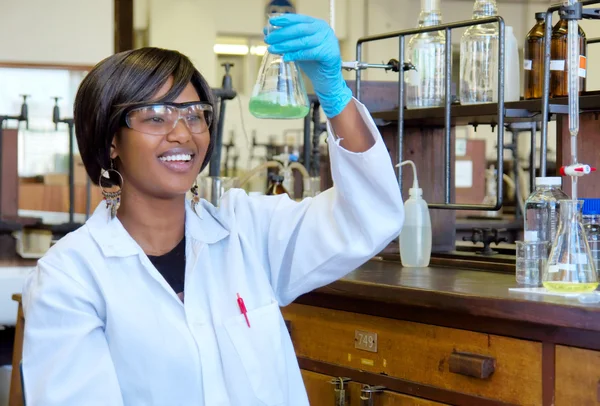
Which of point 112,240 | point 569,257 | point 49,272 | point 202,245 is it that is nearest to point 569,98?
point 569,257

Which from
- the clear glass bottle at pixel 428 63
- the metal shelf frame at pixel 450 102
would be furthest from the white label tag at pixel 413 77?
the metal shelf frame at pixel 450 102

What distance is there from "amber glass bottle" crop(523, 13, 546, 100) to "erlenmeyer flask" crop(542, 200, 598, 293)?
38 cm

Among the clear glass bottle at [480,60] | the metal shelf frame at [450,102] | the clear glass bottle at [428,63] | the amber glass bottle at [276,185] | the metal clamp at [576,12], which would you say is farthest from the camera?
the amber glass bottle at [276,185]

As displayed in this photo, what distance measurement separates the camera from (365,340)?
66.1 inches

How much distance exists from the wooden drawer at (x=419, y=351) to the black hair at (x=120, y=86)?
23.8 inches

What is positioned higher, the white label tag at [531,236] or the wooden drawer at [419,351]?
the white label tag at [531,236]

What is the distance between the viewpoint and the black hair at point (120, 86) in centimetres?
138

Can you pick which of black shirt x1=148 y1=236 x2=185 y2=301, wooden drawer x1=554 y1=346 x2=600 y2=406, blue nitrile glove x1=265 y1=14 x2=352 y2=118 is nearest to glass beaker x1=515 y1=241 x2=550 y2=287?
wooden drawer x1=554 y1=346 x2=600 y2=406

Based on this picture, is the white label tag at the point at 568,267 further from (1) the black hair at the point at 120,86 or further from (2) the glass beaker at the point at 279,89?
(1) the black hair at the point at 120,86

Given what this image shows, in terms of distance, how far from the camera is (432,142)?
7.38ft

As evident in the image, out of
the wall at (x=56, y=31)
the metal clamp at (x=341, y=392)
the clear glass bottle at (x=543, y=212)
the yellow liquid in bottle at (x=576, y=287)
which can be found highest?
the wall at (x=56, y=31)

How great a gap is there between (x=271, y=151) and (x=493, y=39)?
4.79m

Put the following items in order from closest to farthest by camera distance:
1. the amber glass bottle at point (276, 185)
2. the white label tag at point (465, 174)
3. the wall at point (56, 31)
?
the amber glass bottle at point (276, 185) < the wall at point (56, 31) < the white label tag at point (465, 174)

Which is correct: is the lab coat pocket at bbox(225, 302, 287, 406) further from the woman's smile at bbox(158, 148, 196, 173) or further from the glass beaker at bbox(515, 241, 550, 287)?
the glass beaker at bbox(515, 241, 550, 287)
